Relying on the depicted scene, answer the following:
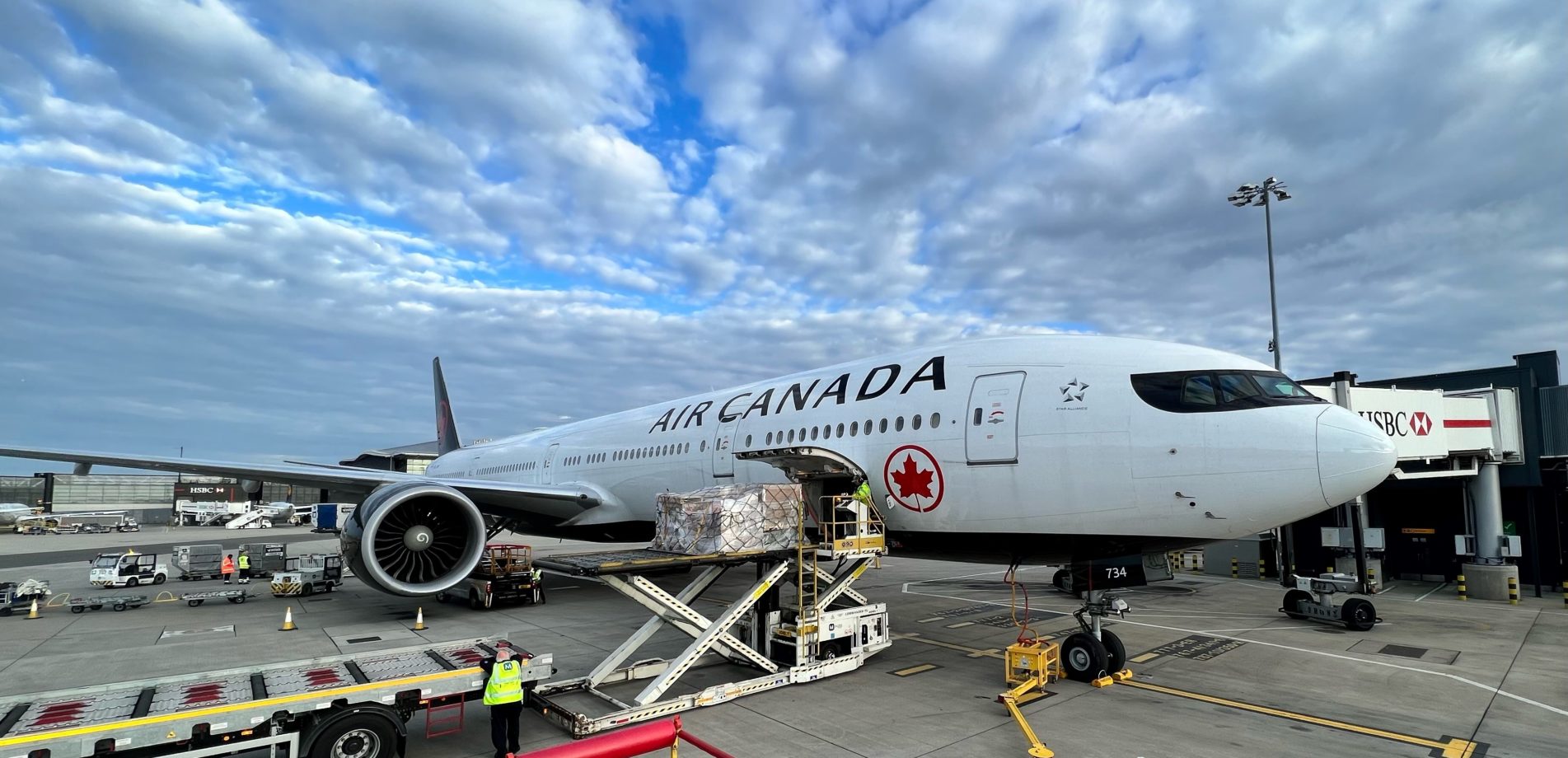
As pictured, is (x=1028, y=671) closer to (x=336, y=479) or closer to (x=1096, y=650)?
(x=1096, y=650)

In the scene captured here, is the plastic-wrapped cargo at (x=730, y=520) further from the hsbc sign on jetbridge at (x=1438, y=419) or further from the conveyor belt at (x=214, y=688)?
the hsbc sign on jetbridge at (x=1438, y=419)

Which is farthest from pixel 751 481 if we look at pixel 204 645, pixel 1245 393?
pixel 204 645

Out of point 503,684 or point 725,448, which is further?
point 725,448

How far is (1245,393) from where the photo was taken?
8812mm

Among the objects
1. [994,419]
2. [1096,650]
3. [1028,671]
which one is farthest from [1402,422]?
[1028,671]

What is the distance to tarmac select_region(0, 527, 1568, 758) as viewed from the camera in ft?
25.7

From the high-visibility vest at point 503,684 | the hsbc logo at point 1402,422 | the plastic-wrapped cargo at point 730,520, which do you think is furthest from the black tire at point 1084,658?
the hsbc logo at point 1402,422

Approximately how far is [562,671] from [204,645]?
7341mm

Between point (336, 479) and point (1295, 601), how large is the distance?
67.7 feet

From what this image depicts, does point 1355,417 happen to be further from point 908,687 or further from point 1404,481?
point 1404,481

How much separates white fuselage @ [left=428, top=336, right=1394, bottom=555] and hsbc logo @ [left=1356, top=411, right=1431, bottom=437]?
42.2 feet

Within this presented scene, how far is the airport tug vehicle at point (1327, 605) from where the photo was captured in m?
14.2

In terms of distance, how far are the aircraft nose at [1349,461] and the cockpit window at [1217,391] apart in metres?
0.62

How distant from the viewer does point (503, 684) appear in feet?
22.9
